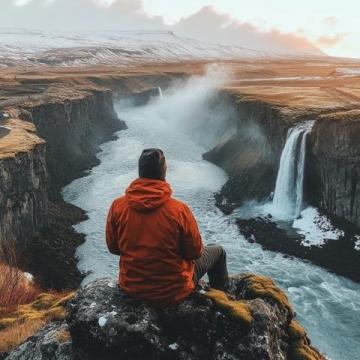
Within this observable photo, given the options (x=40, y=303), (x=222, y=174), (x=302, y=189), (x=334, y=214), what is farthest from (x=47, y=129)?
(x=40, y=303)

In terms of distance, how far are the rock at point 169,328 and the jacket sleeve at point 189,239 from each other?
3.96 ft

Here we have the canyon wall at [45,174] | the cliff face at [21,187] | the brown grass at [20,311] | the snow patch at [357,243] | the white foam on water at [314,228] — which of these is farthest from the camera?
the white foam on water at [314,228]

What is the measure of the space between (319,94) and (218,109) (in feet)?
61.2

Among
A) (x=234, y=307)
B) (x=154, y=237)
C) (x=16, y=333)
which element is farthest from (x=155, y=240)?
(x=16, y=333)

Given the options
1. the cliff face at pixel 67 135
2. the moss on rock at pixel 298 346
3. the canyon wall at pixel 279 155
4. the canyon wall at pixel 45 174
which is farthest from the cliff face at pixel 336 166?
the moss on rock at pixel 298 346

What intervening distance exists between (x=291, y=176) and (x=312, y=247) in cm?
967

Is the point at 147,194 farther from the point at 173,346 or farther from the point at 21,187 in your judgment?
the point at 21,187

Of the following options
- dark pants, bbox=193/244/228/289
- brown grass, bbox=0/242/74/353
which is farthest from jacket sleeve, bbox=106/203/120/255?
brown grass, bbox=0/242/74/353

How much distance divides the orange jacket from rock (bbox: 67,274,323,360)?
45 cm

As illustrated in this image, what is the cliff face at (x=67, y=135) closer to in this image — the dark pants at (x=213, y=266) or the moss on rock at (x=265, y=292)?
the moss on rock at (x=265, y=292)

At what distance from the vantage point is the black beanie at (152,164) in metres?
9.73

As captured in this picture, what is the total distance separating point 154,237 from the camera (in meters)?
9.76

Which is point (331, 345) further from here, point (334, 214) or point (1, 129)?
point (1, 129)

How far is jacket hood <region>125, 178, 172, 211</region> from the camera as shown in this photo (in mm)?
9633
